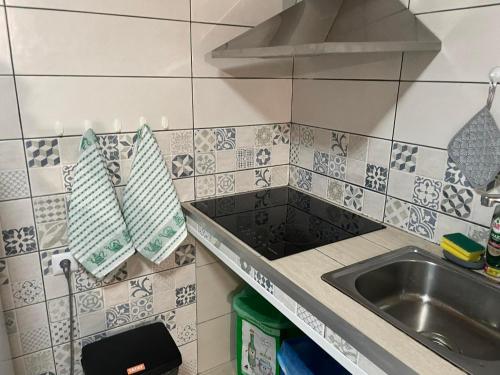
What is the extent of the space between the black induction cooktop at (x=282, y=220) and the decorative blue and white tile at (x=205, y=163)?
116mm

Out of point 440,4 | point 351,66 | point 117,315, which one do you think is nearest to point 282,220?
point 351,66

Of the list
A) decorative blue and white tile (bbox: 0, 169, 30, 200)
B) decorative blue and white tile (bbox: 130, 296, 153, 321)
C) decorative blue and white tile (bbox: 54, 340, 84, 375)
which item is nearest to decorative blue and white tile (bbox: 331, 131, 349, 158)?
decorative blue and white tile (bbox: 130, 296, 153, 321)

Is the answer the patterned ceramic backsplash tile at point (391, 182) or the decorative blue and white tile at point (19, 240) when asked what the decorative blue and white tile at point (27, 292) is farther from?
the patterned ceramic backsplash tile at point (391, 182)

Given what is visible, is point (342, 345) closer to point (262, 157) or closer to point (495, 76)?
point (495, 76)

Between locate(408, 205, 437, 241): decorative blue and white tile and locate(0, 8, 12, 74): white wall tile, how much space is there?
1224mm

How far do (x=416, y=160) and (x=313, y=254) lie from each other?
0.42 m

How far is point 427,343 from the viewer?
0.72 metres

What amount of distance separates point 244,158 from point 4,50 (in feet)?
2.75

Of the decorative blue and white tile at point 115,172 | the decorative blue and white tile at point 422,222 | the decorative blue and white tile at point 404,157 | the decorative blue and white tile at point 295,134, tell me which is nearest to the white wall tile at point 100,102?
the decorative blue and white tile at point 115,172

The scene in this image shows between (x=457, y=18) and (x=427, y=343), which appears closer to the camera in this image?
(x=427, y=343)

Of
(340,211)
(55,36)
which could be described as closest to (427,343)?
(340,211)

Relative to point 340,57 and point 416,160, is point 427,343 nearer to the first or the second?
point 416,160

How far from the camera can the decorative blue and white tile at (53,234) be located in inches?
47.5

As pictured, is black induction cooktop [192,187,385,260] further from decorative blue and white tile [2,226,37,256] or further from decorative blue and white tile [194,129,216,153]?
decorative blue and white tile [2,226,37,256]
